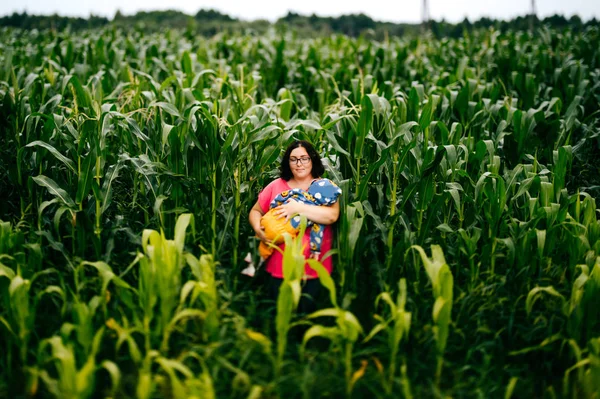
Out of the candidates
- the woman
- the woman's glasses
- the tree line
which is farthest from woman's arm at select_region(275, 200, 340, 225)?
the tree line

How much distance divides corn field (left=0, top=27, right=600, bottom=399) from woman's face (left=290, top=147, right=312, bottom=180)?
0.35m

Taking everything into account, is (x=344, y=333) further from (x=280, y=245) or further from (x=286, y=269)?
(x=280, y=245)

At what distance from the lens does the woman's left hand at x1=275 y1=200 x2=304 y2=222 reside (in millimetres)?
3133

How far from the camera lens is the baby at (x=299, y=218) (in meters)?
3.16

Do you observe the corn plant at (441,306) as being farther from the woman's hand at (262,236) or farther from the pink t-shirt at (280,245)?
the woman's hand at (262,236)

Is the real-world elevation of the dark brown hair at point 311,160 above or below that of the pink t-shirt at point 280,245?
above

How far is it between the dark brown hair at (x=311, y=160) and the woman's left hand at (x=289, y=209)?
10.4 inches

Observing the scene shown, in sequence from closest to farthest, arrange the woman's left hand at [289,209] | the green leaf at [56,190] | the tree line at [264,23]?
the woman's left hand at [289,209] → the green leaf at [56,190] → the tree line at [264,23]

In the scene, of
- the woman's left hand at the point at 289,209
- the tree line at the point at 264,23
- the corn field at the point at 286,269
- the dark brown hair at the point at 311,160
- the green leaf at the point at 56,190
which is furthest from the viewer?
the tree line at the point at 264,23

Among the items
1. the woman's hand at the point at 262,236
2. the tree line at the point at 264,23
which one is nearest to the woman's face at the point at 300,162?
the woman's hand at the point at 262,236

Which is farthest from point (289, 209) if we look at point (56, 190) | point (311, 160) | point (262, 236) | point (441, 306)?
point (56, 190)

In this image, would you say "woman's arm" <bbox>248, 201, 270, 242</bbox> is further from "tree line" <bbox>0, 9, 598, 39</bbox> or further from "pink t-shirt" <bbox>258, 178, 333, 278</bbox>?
"tree line" <bbox>0, 9, 598, 39</bbox>

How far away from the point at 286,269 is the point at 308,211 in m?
0.45

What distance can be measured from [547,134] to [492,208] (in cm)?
174
